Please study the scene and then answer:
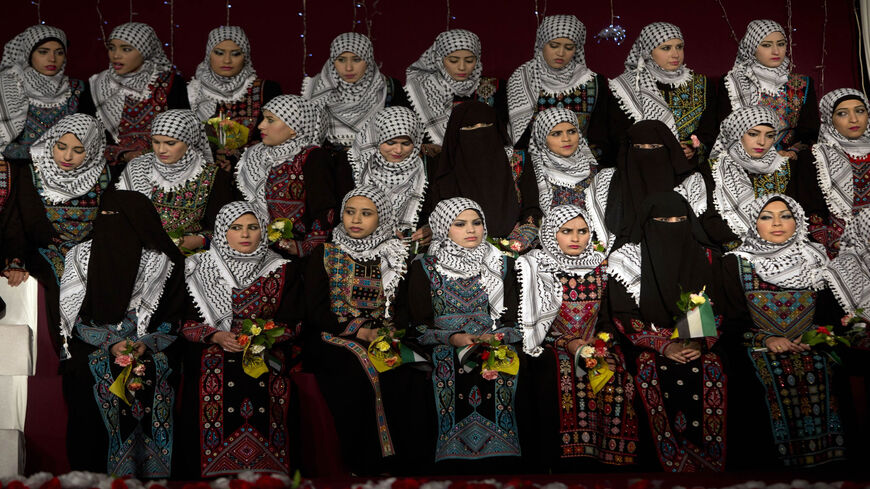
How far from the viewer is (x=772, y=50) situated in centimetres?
618

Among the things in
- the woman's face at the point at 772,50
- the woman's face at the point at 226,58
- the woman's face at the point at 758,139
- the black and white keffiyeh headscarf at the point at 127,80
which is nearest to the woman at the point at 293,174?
the woman's face at the point at 226,58

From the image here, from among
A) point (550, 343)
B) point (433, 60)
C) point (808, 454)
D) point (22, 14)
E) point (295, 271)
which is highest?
point (22, 14)

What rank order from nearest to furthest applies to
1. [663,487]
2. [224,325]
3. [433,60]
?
[663,487] < [224,325] < [433,60]

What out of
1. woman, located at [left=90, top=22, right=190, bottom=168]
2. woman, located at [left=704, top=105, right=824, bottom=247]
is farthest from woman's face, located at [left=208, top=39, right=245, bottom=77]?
woman, located at [left=704, top=105, right=824, bottom=247]

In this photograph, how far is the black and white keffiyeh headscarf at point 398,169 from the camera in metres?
5.75

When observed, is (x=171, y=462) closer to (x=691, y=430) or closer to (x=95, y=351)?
(x=95, y=351)

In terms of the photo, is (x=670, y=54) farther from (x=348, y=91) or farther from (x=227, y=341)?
(x=227, y=341)

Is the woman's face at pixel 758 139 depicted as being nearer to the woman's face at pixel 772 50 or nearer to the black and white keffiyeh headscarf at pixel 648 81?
the black and white keffiyeh headscarf at pixel 648 81

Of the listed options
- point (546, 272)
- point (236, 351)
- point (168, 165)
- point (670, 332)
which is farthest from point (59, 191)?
point (670, 332)

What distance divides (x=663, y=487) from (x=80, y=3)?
5.29 meters

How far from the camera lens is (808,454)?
4.55 m

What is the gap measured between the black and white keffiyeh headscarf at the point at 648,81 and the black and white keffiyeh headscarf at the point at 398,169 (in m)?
1.30

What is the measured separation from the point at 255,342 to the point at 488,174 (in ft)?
5.79

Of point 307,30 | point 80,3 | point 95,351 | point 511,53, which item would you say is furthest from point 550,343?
point 80,3
